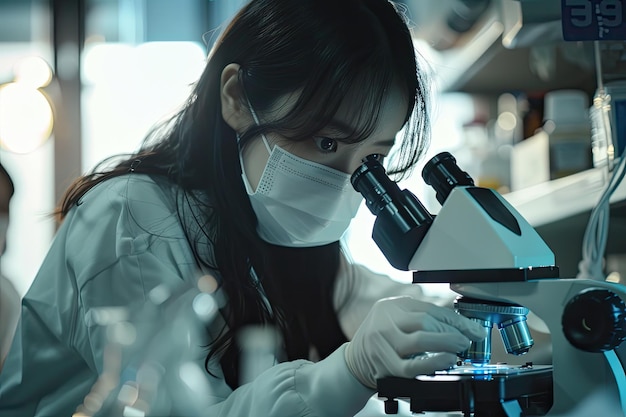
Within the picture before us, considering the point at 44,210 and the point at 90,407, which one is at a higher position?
the point at 44,210

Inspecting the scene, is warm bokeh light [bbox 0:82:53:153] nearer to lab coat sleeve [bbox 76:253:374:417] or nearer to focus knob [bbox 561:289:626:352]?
lab coat sleeve [bbox 76:253:374:417]

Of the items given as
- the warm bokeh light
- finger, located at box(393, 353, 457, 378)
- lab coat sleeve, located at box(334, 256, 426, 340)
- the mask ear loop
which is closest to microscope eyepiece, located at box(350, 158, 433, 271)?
finger, located at box(393, 353, 457, 378)

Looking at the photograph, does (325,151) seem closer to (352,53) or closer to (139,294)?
(352,53)

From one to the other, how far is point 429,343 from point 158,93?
0.70 meters

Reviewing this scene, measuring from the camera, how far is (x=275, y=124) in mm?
1108

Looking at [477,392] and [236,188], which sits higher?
[236,188]

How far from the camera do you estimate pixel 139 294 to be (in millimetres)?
1030

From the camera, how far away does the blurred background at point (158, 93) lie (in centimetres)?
124

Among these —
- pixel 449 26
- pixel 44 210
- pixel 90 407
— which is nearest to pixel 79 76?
pixel 44 210

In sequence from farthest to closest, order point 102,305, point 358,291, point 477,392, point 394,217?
point 358,291
point 102,305
point 394,217
point 477,392

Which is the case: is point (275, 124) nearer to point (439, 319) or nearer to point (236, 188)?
point (236, 188)

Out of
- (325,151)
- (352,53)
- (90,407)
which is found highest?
(352,53)

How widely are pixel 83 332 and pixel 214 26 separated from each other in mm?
568

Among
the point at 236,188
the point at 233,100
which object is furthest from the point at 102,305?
the point at 233,100
